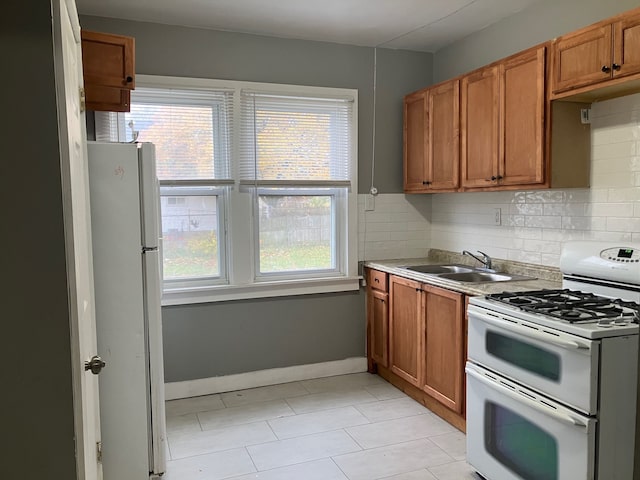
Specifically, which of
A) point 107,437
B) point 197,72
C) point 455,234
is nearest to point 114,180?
point 107,437

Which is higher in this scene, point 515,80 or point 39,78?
point 515,80

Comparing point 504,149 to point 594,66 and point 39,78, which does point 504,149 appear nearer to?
point 594,66

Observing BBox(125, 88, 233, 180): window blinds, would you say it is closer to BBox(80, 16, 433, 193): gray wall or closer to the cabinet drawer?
BBox(80, 16, 433, 193): gray wall

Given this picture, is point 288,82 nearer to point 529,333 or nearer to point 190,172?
point 190,172

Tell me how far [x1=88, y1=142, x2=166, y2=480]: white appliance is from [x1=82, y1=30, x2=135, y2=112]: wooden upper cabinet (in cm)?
50

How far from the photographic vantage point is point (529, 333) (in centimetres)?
227

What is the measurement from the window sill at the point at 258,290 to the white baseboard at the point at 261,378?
1.93ft

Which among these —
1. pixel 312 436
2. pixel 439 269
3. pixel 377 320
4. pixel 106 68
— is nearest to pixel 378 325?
pixel 377 320

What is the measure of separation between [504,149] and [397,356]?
5.44ft

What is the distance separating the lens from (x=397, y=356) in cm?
389

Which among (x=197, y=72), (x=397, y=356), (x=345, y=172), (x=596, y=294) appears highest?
(x=197, y=72)

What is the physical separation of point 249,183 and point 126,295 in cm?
164

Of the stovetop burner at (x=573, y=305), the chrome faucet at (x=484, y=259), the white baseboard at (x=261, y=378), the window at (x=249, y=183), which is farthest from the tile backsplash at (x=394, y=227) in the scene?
the stovetop burner at (x=573, y=305)

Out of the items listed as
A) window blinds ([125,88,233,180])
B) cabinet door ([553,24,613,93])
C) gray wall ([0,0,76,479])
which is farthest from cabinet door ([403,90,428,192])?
gray wall ([0,0,76,479])
